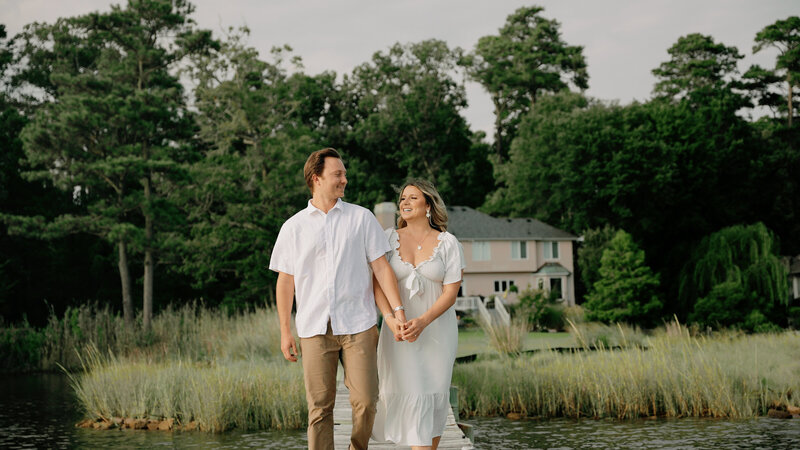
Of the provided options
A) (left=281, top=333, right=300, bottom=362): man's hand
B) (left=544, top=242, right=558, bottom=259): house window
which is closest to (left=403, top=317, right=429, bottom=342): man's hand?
(left=281, top=333, right=300, bottom=362): man's hand

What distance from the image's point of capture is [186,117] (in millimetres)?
28188

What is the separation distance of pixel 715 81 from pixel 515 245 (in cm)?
1581

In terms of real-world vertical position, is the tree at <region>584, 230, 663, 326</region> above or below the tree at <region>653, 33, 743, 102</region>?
below

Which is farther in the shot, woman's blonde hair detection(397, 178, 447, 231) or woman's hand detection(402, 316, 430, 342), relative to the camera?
woman's blonde hair detection(397, 178, 447, 231)

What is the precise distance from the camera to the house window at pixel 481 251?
4634cm

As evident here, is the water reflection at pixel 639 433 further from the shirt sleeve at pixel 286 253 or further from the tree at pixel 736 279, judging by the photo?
the tree at pixel 736 279

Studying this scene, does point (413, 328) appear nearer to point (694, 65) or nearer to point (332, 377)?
point (332, 377)

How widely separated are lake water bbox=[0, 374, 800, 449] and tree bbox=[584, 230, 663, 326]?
17.7m

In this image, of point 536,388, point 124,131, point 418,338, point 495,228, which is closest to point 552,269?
point 495,228

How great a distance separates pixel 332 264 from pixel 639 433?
7059mm

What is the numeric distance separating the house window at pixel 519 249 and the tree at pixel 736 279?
14.1 m

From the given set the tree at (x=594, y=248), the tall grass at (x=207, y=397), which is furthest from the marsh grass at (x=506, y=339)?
the tree at (x=594, y=248)

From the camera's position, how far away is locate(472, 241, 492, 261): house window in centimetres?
4634

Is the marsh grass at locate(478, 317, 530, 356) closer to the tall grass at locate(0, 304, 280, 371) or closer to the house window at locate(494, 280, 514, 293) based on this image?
the tall grass at locate(0, 304, 280, 371)
